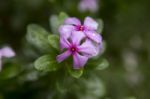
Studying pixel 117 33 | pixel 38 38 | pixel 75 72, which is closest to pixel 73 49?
pixel 75 72

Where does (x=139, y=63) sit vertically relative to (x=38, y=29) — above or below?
below

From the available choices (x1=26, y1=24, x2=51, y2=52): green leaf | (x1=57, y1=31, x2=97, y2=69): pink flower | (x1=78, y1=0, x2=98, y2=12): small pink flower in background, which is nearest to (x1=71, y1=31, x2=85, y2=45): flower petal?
(x1=57, y1=31, x2=97, y2=69): pink flower

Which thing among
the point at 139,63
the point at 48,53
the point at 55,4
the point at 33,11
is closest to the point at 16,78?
the point at 48,53

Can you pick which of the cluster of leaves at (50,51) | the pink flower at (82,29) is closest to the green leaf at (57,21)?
the cluster of leaves at (50,51)

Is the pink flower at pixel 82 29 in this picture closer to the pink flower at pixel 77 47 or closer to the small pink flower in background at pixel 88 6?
the pink flower at pixel 77 47

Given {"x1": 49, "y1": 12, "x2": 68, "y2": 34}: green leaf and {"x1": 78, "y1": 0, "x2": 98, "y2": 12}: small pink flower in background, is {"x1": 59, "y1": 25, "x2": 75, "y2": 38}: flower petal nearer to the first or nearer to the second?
{"x1": 49, "y1": 12, "x2": 68, "y2": 34}: green leaf

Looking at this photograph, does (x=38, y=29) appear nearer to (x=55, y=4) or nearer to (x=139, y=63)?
(x=55, y=4)
